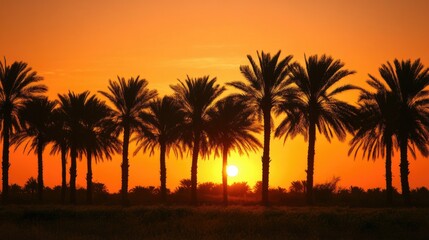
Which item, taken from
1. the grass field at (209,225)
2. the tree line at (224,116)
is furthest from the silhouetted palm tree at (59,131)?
the grass field at (209,225)

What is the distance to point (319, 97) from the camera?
2249 inches

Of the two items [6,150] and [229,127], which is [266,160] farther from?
[6,150]

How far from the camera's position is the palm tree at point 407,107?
184 ft

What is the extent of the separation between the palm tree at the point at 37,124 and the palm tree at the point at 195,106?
12.6m

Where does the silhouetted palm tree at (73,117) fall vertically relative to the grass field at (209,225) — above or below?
above

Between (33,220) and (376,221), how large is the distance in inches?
739

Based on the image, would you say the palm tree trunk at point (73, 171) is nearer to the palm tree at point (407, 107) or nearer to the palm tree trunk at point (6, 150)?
the palm tree trunk at point (6, 150)

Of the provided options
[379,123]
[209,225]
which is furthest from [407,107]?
[209,225]

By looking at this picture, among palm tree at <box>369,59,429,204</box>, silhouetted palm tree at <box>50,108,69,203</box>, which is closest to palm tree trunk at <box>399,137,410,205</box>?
palm tree at <box>369,59,429,204</box>

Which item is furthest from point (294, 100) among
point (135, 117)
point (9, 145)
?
point (9, 145)

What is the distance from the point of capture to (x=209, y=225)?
36219 mm

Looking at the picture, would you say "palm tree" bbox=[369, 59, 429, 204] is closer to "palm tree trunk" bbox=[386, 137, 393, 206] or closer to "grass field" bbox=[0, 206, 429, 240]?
"palm tree trunk" bbox=[386, 137, 393, 206]

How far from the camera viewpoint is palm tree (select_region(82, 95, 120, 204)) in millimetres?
66875

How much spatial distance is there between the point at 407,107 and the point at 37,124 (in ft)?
110
